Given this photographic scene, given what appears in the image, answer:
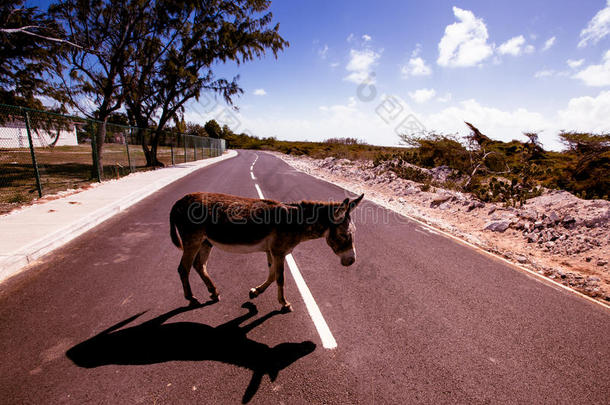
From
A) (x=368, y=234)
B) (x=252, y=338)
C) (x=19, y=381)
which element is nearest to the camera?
(x=19, y=381)

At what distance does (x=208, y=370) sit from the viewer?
2.49 metres

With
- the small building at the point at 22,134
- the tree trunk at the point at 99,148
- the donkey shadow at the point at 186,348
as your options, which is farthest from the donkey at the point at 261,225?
the tree trunk at the point at 99,148

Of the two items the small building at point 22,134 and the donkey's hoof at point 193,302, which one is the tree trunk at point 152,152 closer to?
the small building at point 22,134

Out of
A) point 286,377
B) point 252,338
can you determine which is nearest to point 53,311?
point 252,338

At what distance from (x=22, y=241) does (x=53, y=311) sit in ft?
9.51

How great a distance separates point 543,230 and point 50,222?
489 inches

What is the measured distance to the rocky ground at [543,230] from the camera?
505 cm

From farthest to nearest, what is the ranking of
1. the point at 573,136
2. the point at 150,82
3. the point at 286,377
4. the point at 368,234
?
the point at 150,82, the point at 573,136, the point at 368,234, the point at 286,377

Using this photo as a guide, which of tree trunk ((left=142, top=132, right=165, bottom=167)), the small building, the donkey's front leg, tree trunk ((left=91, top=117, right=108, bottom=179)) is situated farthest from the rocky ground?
tree trunk ((left=142, top=132, right=165, bottom=167))

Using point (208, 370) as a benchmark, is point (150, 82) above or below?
above

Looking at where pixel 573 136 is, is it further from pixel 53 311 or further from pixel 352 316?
pixel 53 311

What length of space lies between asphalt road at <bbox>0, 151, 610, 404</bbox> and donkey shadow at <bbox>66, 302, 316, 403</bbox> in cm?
1

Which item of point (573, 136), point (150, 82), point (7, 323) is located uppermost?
point (150, 82)

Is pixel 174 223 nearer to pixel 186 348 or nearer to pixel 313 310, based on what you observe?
pixel 186 348
